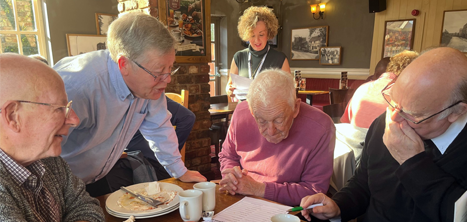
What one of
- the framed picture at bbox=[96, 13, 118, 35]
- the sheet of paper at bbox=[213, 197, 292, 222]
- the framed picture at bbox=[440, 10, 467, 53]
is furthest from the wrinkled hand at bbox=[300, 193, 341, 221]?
the framed picture at bbox=[440, 10, 467, 53]

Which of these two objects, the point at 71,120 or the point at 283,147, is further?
the point at 283,147

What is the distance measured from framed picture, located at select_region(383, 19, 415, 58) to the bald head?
7.30 m

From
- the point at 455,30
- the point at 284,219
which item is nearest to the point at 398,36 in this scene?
the point at 455,30

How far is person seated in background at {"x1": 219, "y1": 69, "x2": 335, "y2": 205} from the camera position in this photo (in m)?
1.38

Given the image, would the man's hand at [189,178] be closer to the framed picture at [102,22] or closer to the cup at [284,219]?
the cup at [284,219]

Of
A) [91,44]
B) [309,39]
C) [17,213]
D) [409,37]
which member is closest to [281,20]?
[309,39]

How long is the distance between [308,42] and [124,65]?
7.26 metres

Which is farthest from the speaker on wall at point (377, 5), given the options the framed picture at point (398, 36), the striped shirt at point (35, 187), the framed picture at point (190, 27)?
the striped shirt at point (35, 187)

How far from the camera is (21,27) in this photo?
439cm

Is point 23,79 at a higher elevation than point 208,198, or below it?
higher

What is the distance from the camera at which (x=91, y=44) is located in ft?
15.9

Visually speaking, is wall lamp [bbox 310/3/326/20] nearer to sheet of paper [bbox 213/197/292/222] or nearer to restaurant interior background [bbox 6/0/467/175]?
restaurant interior background [bbox 6/0/467/175]

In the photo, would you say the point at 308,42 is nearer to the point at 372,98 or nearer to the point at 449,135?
the point at 372,98

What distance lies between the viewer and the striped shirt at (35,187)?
0.83 m
